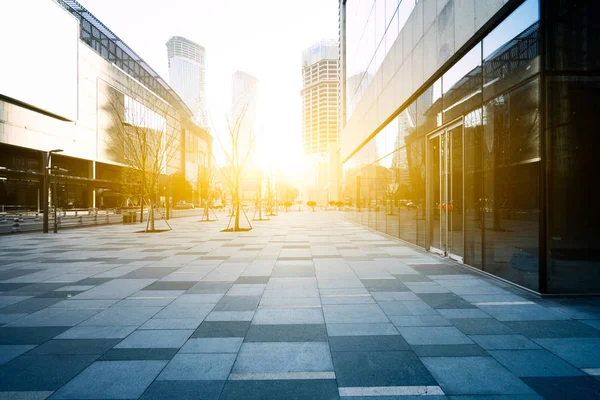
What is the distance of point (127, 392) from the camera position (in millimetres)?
3258

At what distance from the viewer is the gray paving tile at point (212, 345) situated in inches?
164

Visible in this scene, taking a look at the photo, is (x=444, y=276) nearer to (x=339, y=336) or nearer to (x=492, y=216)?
(x=492, y=216)

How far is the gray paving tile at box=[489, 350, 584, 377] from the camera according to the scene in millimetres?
3631

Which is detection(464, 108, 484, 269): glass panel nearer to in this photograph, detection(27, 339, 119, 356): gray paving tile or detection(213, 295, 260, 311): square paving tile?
detection(213, 295, 260, 311): square paving tile

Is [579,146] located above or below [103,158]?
below

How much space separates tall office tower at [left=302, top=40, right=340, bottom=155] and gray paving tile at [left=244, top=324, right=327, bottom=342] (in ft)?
527

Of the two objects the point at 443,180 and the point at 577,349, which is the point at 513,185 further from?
the point at 443,180

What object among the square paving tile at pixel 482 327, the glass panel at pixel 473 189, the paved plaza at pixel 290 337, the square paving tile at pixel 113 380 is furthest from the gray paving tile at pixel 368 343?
the glass panel at pixel 473 189

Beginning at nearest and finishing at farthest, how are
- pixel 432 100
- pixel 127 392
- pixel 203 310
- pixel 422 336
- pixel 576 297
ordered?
pixel 127 392 → pixel 422 336 → pixel 203 310 → pixel 576 297 → pixel 432 100

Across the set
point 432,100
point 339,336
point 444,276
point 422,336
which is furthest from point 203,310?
point 432,100

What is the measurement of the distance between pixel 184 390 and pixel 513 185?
666cm

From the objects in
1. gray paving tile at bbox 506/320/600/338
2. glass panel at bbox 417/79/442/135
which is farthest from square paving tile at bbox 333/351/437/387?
glass panel at bbox 417/79/442/135

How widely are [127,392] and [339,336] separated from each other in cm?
240

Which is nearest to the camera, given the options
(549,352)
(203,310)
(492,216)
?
(549,352)
